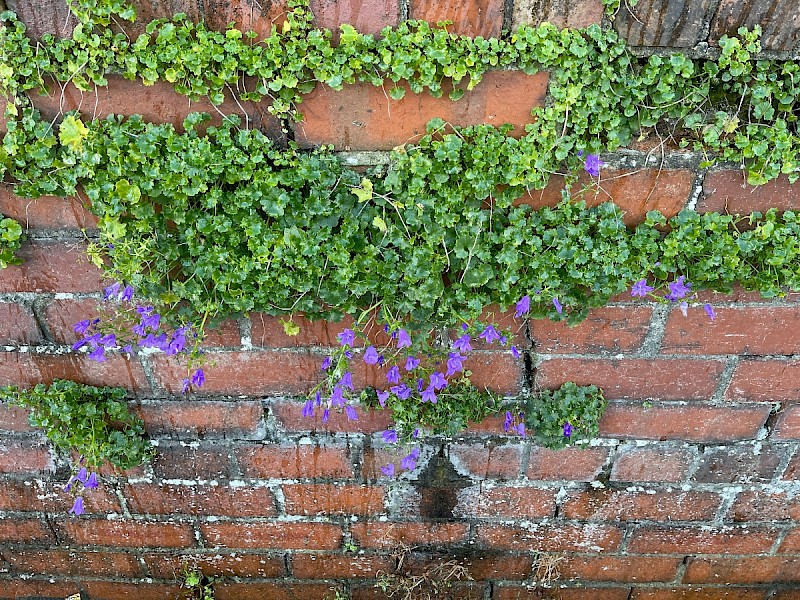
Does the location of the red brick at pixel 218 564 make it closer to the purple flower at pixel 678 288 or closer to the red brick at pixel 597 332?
the red brick at pixel 597 332

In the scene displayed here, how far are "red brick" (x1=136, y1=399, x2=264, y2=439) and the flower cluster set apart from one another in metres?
0.11

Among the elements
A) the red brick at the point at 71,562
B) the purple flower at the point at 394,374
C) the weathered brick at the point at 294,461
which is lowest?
the red brick at the point at 71,562

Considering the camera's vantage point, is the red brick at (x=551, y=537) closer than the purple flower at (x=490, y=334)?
No

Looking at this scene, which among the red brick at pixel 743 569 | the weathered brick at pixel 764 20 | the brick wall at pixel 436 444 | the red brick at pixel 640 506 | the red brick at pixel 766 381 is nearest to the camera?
the weathered brick at pixel 764 20

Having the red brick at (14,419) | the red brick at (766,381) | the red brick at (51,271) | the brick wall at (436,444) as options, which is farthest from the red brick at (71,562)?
the red brick at (766,381)

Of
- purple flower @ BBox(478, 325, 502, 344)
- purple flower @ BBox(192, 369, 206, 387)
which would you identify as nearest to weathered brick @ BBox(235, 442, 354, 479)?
purple flower @ BBox(192, 369, 206, 387)

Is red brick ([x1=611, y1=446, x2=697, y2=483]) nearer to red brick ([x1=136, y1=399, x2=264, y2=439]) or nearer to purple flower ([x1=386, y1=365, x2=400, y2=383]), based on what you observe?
purple flower ([x1=386, y1=365, x2=400, y2=383])

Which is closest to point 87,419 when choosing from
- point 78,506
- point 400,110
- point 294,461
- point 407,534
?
point 78,506

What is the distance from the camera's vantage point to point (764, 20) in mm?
907

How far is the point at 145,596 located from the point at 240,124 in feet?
4.41

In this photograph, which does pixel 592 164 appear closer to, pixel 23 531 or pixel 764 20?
pixel 764 20

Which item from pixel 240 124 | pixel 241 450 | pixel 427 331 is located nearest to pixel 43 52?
pixel 240 124

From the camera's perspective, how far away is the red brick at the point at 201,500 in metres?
1.47

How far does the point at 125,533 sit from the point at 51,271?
0.75 meters
